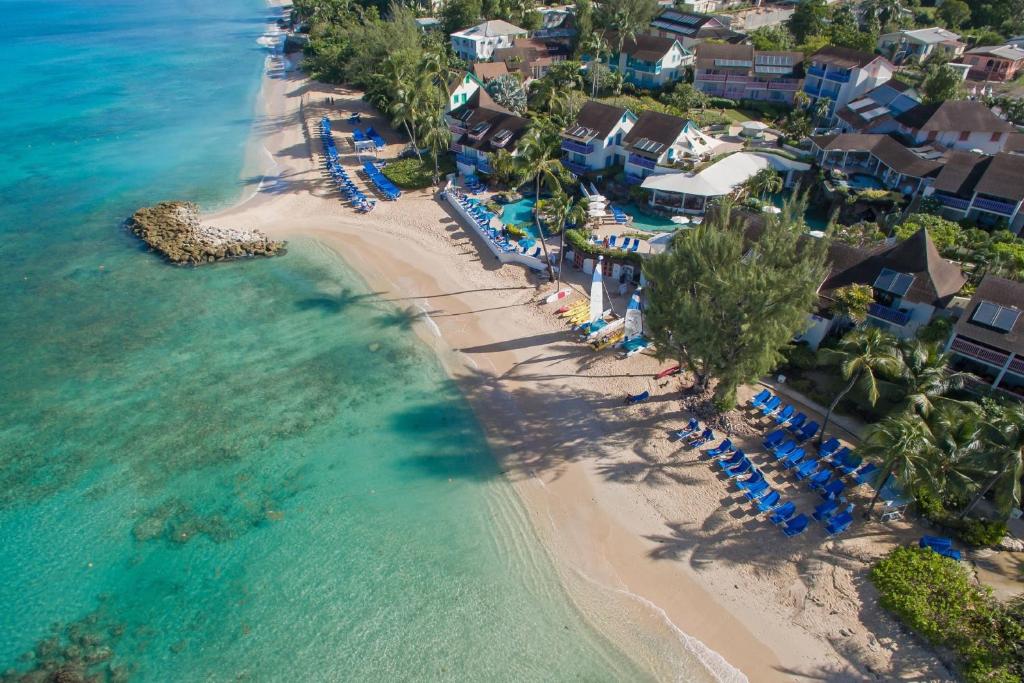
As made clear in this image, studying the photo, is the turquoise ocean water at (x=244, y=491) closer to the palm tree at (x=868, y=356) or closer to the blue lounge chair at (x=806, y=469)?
the blue lounge chair at (x=806, y=469)

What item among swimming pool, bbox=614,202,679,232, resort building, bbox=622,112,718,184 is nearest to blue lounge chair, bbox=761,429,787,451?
swimming pool, bbox=614,202,679,232

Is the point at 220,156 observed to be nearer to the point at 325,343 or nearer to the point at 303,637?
the point at 325,343

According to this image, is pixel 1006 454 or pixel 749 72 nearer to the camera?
pixel 1006 454

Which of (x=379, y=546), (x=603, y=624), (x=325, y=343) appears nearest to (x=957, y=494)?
(x=603, y=624)

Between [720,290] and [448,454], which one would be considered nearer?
[720,290]

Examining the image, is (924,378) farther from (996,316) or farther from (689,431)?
(689,431)

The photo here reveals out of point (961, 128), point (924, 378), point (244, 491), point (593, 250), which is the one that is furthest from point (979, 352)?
point (244, 491)
